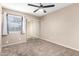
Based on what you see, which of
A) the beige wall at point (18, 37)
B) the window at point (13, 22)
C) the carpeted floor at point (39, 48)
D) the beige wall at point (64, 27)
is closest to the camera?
the window at point (13, 22)

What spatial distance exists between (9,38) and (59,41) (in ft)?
4.91

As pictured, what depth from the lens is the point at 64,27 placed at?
2191 mm

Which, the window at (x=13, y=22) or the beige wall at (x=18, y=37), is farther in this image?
the beige wall at (x=18, y=37)

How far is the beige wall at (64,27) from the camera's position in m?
2.09

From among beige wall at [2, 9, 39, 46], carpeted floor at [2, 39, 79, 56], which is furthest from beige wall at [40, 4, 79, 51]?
beige wall at [2, 9, 39, 46]

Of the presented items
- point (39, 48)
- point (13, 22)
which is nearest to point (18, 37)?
point (13, 22)

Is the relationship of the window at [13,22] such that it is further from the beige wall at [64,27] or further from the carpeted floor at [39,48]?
the beige wall at [64,27]

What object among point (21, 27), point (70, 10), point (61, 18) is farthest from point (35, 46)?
point (70, 10)

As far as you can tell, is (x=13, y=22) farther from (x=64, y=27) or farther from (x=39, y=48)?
(x=64, y=27)

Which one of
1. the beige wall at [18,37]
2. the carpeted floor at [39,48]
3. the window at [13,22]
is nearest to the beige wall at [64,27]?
the carpeted floor at [39,48]

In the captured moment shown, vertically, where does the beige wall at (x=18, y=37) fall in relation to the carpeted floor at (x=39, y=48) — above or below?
above

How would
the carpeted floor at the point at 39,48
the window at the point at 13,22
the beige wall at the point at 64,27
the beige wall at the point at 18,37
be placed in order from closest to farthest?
the window at the point at 13,22, the beige wall at the point at 18,37, the carpeted floor at the point at 39,48, the beige wall at the point at 64,27

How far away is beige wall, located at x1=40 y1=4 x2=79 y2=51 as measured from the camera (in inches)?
82.4

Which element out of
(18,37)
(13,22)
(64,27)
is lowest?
(18,37)
